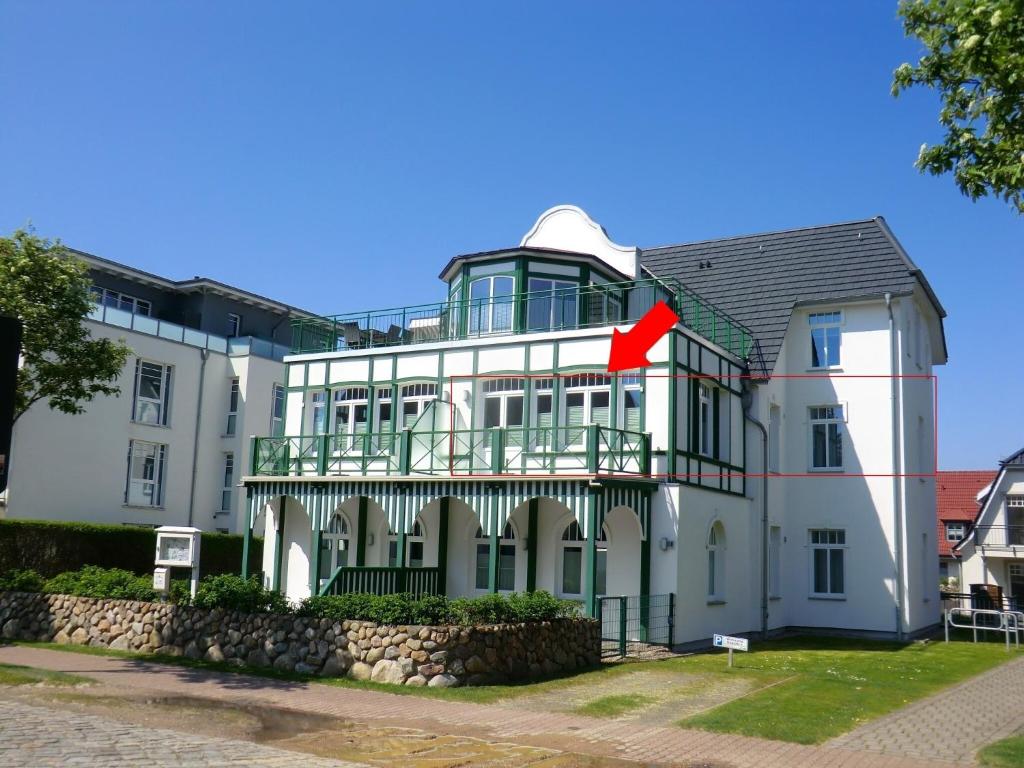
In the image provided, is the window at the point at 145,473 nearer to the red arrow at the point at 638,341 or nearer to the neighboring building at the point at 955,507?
the red arrow at the point at 638,341

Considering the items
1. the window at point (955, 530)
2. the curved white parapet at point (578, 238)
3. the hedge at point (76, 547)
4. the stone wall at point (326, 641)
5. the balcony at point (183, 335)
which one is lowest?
the stone wall at point (326, 641)

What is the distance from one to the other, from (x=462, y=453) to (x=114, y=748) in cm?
1276

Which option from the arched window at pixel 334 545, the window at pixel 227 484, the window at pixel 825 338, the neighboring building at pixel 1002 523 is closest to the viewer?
Answer: the arched window at pixel 334 545

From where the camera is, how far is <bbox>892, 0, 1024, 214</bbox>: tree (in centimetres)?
892

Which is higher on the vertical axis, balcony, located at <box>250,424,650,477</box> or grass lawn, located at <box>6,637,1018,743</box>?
balcony, located at <box>250,424,650,477</box>

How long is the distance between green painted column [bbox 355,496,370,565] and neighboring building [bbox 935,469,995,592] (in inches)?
1310

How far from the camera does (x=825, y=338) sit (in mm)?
26312

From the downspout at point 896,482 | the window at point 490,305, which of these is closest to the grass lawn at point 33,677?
the window at point 490,305

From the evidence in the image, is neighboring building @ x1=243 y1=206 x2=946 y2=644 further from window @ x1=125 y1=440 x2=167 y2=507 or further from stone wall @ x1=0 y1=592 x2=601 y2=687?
window @ x1=125 y1=440 x2=167 y2=507

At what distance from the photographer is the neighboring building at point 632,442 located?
20438 mm

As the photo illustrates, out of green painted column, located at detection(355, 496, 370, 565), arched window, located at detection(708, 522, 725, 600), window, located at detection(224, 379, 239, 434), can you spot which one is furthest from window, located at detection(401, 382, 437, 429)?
window, located at detection(224, 379, 239, 434)

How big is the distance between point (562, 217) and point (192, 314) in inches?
772

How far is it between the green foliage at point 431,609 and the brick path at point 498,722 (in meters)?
1.41

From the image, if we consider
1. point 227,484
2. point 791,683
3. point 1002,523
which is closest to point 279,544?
point 227,484
